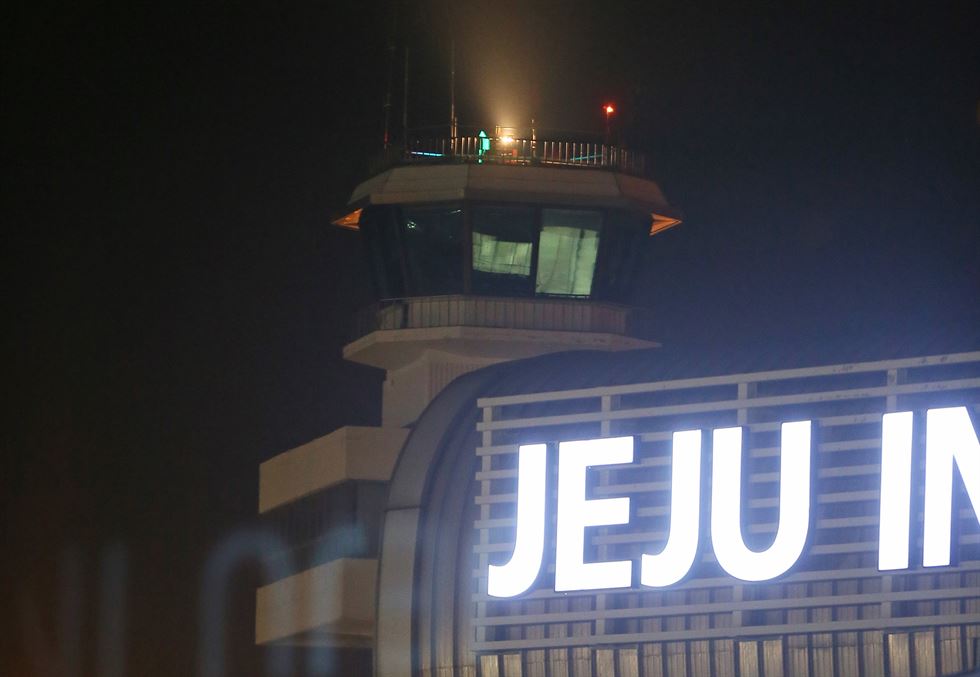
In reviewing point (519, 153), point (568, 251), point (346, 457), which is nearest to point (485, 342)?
point (568, 251)

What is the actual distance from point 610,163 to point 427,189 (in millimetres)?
5025

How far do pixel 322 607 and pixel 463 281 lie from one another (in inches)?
344

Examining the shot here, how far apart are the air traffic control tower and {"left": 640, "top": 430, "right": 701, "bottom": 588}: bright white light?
1918cm

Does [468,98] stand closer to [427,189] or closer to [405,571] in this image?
[427,189]

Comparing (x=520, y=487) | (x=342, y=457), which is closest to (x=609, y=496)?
(x=520, y=487)

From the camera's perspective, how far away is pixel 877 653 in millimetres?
31078

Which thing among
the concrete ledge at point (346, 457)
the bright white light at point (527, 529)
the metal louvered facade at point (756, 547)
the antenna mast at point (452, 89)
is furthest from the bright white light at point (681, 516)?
the antenna mast at point (452, 89)

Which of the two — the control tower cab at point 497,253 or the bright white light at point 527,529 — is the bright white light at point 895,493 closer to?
the bright white light at point 527,529

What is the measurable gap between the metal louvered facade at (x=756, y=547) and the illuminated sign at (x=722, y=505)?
0.18 meters

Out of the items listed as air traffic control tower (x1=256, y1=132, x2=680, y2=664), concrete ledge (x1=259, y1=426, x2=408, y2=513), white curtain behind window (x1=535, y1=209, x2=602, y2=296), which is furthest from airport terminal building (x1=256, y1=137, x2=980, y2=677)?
white curtain behind window (x1=535, y1=209, x2=602, y2=296)

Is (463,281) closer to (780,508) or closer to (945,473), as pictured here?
(780,508)

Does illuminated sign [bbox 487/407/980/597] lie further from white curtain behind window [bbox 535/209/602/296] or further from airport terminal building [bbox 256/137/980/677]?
white curtain behind window [bbox 535/209/602/296]

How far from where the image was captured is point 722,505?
1281 inches

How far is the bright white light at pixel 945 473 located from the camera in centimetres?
2975
